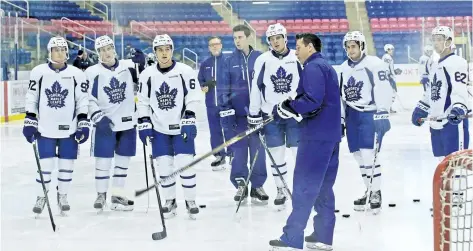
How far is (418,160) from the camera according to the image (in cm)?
664

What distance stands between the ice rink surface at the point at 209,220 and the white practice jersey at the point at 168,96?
1.74ft

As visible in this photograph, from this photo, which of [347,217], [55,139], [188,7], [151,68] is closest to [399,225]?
[347,217]

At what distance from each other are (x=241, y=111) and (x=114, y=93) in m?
0.81

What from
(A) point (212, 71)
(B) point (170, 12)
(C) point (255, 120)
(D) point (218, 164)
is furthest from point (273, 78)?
(B) point (170, 12)

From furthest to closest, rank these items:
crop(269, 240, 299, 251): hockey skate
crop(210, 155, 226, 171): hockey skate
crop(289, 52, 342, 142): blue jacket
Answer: crop(210, 155, 226, 171): hockey skate → crop(269, 240, 299, 251): hockey skate → crop(289, 52, 342, 142): blue jacket

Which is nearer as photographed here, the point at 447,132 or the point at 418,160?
the point at 447,132

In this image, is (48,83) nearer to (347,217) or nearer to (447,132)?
(347,217)

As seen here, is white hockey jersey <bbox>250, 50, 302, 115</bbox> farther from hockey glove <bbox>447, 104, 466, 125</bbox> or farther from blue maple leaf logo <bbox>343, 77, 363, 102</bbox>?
hockey glove <bbox>447, 104, 466, 125</bbox>

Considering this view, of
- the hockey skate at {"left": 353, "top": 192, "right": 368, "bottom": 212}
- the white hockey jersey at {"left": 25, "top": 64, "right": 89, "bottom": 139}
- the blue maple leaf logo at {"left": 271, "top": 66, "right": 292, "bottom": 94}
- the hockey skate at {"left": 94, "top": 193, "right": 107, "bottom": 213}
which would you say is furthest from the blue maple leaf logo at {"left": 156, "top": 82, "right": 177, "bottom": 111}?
the hockey skate at {"left": 353, "top": 192, "right": 368, "bottom": 212}

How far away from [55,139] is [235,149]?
3.78 feet

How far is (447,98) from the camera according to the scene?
4.41 m

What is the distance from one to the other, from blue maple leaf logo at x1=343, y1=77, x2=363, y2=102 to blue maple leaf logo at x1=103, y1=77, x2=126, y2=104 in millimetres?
1262

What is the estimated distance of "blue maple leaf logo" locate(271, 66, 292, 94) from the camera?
15.0ft

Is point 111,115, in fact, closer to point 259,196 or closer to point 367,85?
point 259,196
